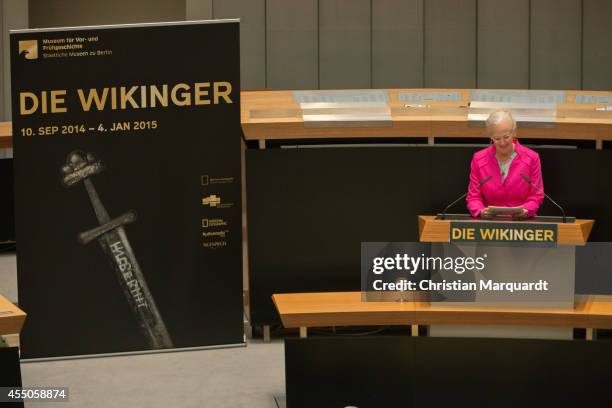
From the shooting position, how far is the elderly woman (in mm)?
4105

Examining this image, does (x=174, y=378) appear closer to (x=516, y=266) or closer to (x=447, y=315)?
(x=447, y=315)

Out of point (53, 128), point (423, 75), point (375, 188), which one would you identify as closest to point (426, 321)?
point (375, 188)

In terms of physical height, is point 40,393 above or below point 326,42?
below

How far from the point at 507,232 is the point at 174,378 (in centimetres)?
174

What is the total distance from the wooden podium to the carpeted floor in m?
0.97

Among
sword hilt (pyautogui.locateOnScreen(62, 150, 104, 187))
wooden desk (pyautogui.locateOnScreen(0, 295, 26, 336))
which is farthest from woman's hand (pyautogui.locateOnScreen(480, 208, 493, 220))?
sword hilt (pyautogui.locateOnScreen(62, 150, 104, 187))

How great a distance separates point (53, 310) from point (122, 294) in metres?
0.36

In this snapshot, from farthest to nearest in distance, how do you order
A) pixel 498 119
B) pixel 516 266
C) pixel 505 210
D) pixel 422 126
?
pixel 422 126, pixel 498 119, pixel 505 210, pixel 516 266

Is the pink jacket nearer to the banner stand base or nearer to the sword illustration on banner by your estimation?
the banner stand base

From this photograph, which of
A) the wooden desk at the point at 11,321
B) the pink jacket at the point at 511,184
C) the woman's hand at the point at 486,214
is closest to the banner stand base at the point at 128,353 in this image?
the wooden desk at the point at 11,321

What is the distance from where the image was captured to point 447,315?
3.66 metres

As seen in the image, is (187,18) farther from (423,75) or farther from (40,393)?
(40,393)

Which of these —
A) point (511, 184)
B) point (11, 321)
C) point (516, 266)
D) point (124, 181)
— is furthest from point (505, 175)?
point (11, 321)

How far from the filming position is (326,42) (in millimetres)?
10320
